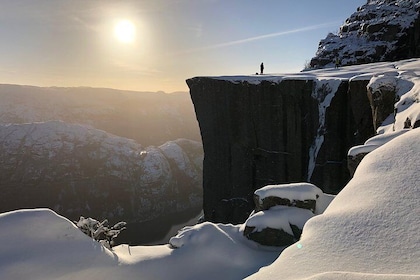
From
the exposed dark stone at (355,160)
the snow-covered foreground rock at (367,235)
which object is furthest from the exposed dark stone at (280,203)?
the snow-covered foreground rock at (367,235)

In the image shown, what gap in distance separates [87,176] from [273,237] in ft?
291

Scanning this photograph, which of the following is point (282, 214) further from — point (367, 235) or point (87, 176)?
point (87, 176)

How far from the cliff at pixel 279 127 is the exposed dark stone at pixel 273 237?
39.5 feet

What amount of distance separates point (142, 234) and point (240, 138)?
50414 mm

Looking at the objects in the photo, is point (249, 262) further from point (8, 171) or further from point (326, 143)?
point (8, 171)

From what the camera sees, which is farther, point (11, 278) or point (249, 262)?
point (249, 262)

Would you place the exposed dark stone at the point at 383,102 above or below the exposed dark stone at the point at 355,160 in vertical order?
above

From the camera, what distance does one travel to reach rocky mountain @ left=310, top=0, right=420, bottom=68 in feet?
129

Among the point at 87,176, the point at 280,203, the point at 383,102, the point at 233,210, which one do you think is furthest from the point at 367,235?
the point at 87,176

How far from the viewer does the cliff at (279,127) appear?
1055 inches

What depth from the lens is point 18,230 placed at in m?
10.3

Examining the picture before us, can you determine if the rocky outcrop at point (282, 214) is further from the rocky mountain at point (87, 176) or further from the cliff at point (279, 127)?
the rocky mountain at point (87, 176)

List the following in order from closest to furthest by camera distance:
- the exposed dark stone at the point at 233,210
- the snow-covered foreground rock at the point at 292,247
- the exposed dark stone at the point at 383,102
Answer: the snow-covered foreground rock at the point at 292,247 < the exposed dark stone at the point at 383,102 < the exposed dark stone at the point at 233,210

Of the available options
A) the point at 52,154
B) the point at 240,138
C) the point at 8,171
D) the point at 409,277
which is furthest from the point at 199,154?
the point at 409,277
